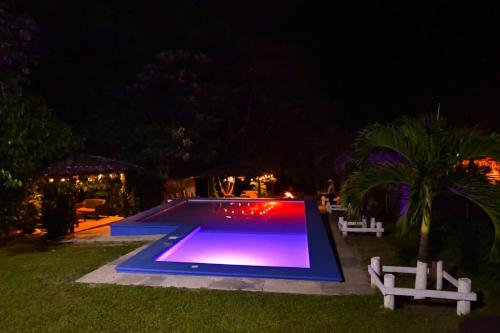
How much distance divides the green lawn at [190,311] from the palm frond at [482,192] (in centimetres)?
123

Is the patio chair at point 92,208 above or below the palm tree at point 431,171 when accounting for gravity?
below

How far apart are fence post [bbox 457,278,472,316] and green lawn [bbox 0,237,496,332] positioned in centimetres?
18

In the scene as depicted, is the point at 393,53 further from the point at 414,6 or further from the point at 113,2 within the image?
the point at 113,2

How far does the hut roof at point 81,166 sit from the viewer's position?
11.9m

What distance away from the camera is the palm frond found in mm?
5234

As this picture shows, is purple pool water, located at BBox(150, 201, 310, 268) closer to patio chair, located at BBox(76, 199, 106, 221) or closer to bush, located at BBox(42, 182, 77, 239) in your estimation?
patio chair, located at BBox(76, 199, 106, 221)

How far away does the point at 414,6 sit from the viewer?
41.5ft

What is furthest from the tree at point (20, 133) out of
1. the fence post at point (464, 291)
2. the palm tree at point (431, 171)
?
the fence post at point (464, 291)

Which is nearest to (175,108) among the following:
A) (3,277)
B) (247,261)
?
(247,261)

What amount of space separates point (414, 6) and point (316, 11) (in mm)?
5666

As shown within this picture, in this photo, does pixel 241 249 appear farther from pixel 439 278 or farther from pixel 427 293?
pixel 427 293

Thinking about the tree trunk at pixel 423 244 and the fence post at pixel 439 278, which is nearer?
the tree trunk at pixel 423 244

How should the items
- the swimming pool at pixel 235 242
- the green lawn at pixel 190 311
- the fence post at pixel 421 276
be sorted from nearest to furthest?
the green lawn at pixel 190 311 → the fence post at pixel 421 276 → the swimming pool at pixel 235 242

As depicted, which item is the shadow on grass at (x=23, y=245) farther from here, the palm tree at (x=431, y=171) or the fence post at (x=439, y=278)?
the fence post at (x=439, y=278)
